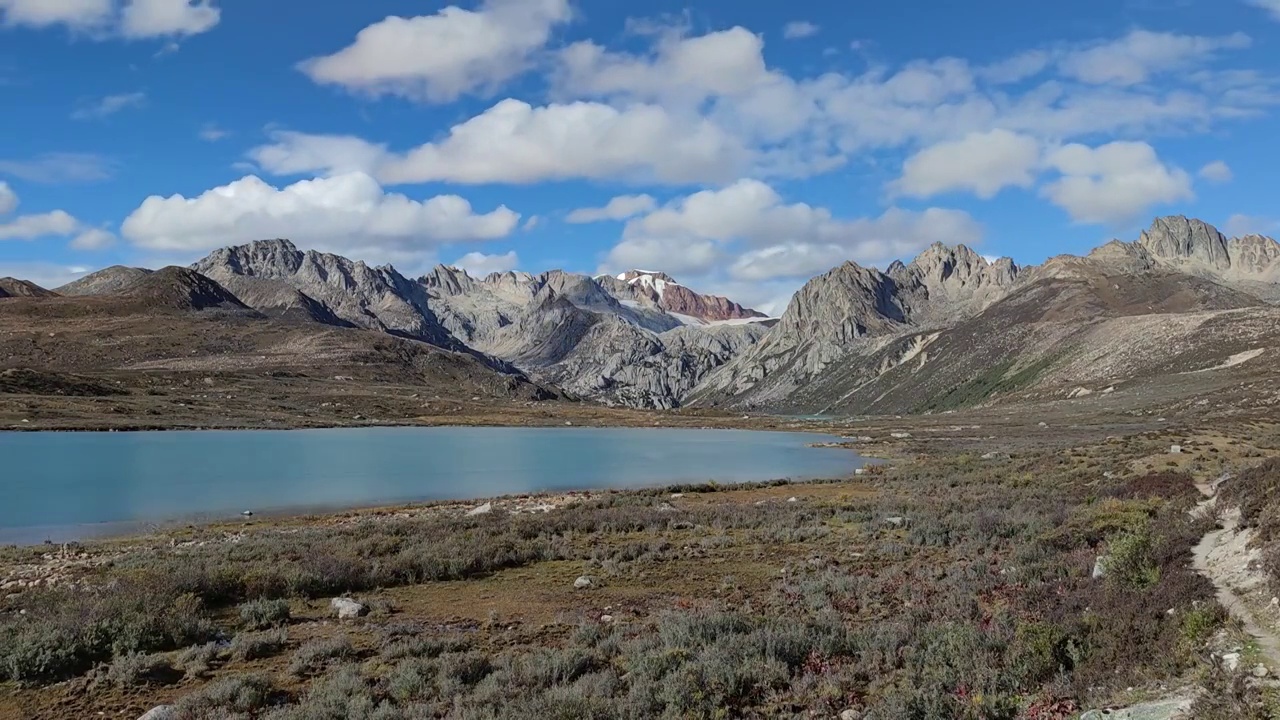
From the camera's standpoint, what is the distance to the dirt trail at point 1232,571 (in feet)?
32.2

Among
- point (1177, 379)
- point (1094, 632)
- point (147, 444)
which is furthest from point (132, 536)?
point (1177, 379)

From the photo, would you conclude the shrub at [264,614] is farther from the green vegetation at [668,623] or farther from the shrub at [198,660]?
the shrub at [198,660]

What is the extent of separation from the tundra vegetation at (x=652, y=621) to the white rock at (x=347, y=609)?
1.03 feet

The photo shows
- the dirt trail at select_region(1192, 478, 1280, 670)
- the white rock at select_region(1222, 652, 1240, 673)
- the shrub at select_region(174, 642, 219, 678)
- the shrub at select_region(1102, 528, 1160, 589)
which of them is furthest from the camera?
the shrub at select_region(1102, 528, 1160, 589)

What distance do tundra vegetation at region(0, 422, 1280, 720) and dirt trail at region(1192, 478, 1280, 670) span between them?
0.40 m

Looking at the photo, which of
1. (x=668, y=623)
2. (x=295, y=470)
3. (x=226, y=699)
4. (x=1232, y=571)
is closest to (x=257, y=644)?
(x=226, y=699)

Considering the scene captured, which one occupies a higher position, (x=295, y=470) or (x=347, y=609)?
(x=347, y=609)

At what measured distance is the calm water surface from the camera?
39281 mm

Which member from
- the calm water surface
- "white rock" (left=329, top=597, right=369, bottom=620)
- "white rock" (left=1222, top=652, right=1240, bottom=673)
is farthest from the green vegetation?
the calm water surface

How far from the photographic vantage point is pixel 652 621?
15312 mm

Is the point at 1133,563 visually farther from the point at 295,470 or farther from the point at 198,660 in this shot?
the point at 295,470

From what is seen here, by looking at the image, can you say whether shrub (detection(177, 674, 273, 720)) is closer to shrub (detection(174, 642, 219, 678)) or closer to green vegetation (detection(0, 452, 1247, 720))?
green vegetation (detection(0, 452, 1247, 720))

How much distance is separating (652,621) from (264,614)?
332 inches

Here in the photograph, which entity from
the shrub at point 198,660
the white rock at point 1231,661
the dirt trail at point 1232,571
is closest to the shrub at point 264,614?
the shrub at point 198,660
